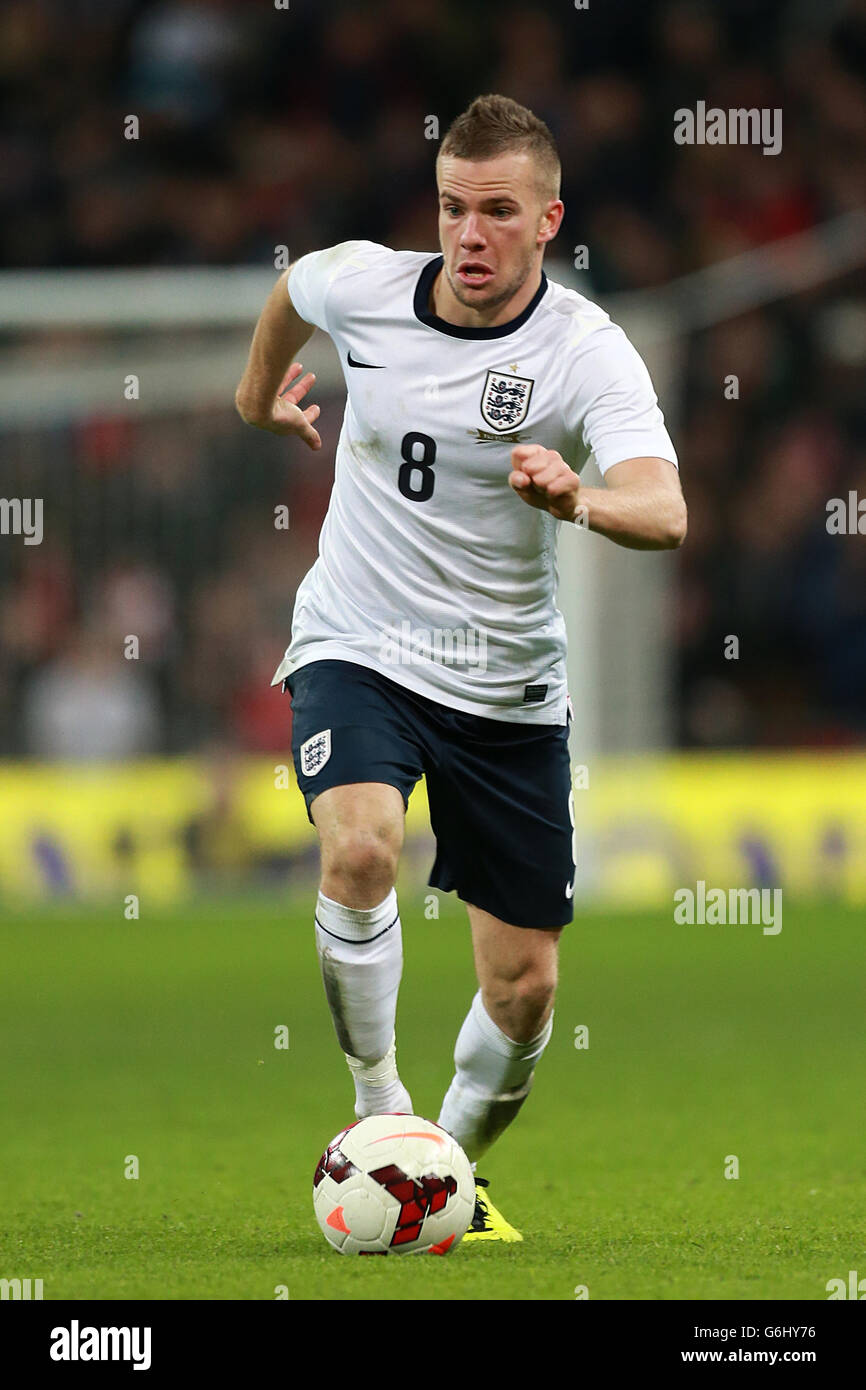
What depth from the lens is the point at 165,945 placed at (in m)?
12.8

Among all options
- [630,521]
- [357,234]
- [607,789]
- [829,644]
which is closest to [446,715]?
[630,521]

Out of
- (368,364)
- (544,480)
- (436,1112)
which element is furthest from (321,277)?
(436,1112)

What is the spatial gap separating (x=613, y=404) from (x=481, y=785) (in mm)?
1017

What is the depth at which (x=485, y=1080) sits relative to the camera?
598 centimetres

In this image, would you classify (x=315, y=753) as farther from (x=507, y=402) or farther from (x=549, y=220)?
(x=549, y=220)

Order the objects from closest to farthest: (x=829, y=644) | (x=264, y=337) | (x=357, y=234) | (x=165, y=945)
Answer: (x=264, y=337) < (x=165, y=945) < (x=829, y=644) < (x=357, y=234)

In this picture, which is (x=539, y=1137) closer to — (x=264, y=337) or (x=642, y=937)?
(x=264, y=337)

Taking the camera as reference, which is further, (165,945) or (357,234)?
(357,234)

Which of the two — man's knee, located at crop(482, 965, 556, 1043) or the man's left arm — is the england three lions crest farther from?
man's knee, located at crop(482, 965, 556, 1043)

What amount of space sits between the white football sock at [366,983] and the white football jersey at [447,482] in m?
0.64

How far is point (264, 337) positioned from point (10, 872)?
9.42 m

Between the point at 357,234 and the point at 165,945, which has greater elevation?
the point at 357,234
